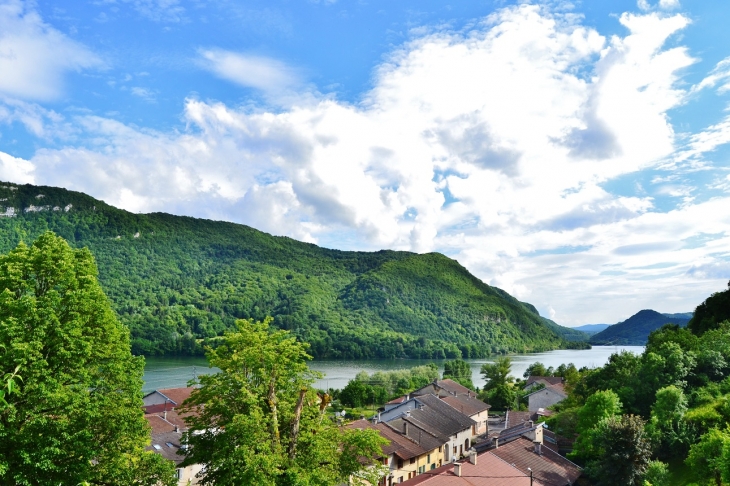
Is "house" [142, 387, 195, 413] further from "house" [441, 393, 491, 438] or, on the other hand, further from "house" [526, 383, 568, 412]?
"house" [526, 383, 568, 412]

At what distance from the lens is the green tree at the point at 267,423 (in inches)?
552

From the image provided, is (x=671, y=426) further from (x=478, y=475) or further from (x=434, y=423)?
(x=434, y=423)

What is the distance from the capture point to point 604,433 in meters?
26.7

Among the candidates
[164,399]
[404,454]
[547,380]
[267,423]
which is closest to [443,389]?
[547,380]

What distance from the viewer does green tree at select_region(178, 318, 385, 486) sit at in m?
14.0

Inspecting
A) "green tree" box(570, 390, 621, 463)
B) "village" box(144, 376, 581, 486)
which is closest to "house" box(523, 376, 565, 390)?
"village" box(144, 376, 581, 486)

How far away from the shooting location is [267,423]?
48.9 feet

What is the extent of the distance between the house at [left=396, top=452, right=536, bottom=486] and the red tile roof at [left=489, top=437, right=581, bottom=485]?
3.52ft

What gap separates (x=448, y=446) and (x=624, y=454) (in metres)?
15.6

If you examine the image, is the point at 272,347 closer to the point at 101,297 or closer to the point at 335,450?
the point at 335,450

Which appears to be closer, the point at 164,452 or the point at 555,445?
the point at 164,452

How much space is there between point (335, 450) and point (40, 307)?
356 inches

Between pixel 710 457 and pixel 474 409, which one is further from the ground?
pixel 710 457

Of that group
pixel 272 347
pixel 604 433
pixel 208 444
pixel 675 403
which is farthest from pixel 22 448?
pixel 675 403
